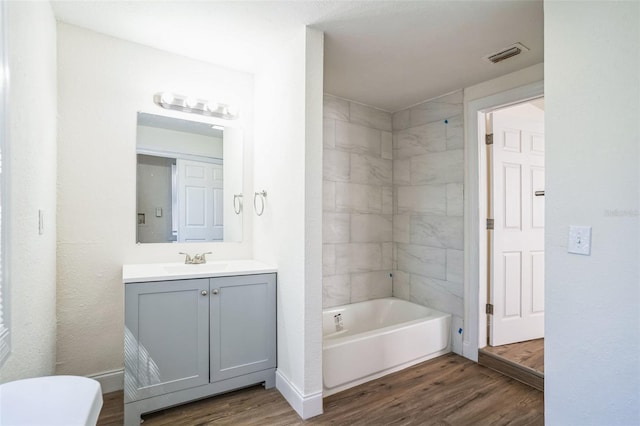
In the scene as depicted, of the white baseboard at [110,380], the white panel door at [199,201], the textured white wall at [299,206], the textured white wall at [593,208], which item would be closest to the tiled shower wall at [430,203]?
the textured white wall at [593,208]

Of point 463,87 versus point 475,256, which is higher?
point 463,87

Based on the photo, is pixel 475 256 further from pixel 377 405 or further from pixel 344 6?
pixel 344 6

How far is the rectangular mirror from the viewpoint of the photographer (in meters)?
2.36

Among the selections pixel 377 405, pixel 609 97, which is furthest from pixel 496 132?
pixel 377 405

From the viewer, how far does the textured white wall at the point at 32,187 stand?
1.31 m

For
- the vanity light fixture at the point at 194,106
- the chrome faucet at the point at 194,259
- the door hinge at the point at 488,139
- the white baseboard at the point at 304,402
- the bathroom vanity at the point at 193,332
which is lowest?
the white baseboard at the point at 304,402

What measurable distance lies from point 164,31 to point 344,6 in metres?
1.21

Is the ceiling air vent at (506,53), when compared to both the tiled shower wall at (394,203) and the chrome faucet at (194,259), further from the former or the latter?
the chrome faucet at (194,259)

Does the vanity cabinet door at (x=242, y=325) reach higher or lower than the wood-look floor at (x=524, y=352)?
higher

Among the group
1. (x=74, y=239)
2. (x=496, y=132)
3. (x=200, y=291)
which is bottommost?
(x=200, y=291)

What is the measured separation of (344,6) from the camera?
1.81 metres

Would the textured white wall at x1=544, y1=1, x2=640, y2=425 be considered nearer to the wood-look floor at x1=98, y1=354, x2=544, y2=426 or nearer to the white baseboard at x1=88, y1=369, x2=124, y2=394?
the wood-look floor at x1=98, y1=354, x2=544, y2=426

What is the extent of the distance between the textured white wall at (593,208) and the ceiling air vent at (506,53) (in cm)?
75

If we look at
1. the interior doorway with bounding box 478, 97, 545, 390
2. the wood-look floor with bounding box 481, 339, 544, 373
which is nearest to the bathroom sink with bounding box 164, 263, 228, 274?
the interior doorway with bounding box 478, 97, 545, 390
